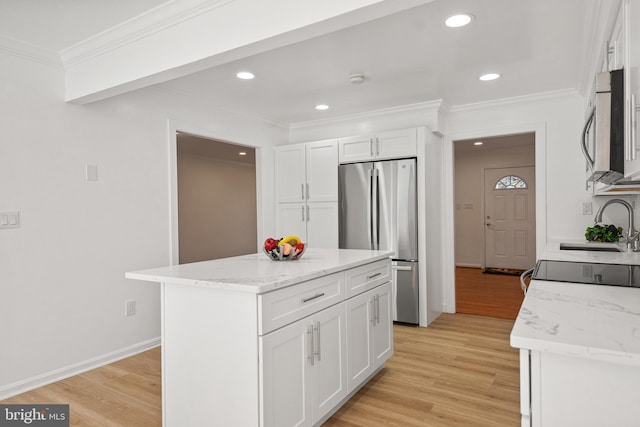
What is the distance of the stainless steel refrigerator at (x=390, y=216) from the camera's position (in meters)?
4.14

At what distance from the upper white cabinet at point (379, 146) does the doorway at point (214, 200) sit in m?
2.91

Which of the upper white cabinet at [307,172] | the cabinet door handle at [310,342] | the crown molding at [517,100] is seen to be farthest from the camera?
the upper white cabinet at [307,172]

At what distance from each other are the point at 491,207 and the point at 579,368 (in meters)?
7.45

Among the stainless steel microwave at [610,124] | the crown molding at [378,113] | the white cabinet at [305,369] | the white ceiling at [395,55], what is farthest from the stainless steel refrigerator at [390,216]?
the stainless steel microwave at [610,124]

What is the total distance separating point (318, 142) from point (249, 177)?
4.41m

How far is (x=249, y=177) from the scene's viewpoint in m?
8.88

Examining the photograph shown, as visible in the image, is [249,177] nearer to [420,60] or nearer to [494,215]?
[494,215]

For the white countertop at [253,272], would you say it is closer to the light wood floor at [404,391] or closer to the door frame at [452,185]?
the light wood floor at [404,391]

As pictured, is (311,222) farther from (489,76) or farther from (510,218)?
(510,218)

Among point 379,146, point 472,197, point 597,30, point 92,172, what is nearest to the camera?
point 597,30

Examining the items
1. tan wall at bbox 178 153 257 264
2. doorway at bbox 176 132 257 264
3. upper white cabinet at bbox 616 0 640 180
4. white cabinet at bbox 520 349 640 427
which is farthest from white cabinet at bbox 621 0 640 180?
tan wall at bbox 178 153 257 264

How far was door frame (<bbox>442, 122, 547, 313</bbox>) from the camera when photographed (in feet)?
13.4

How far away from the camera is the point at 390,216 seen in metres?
Result: 4.25

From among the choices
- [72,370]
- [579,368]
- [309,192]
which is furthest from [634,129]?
[309,192]
